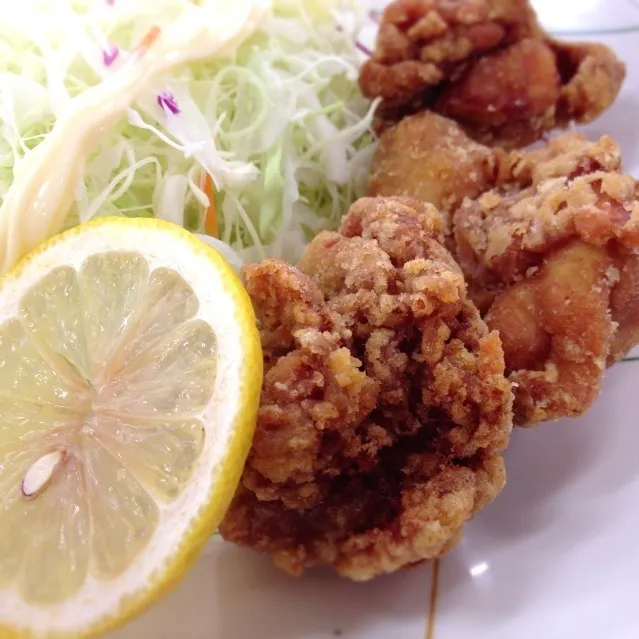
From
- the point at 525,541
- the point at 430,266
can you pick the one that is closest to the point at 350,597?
the point at 525,541

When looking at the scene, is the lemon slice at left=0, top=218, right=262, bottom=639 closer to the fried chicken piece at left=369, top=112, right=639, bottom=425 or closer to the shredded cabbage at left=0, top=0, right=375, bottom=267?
the shredded cabbage at left=0, top=0, right=375, bottom=267

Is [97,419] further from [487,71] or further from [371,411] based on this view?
[487,71]

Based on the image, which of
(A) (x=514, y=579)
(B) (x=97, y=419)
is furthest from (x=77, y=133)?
(A) (x=514, y=579)

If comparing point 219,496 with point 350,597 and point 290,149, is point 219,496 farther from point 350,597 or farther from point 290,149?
point 290,149

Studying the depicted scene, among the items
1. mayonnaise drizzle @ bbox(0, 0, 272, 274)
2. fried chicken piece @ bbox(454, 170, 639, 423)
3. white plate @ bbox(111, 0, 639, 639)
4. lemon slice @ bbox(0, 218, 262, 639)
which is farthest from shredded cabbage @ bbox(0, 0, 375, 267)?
white plate @ bbox(111, 0, 639, 639)

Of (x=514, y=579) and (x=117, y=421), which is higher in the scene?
(x=117, y=421)

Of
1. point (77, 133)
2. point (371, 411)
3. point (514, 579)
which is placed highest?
point (77, 133)
